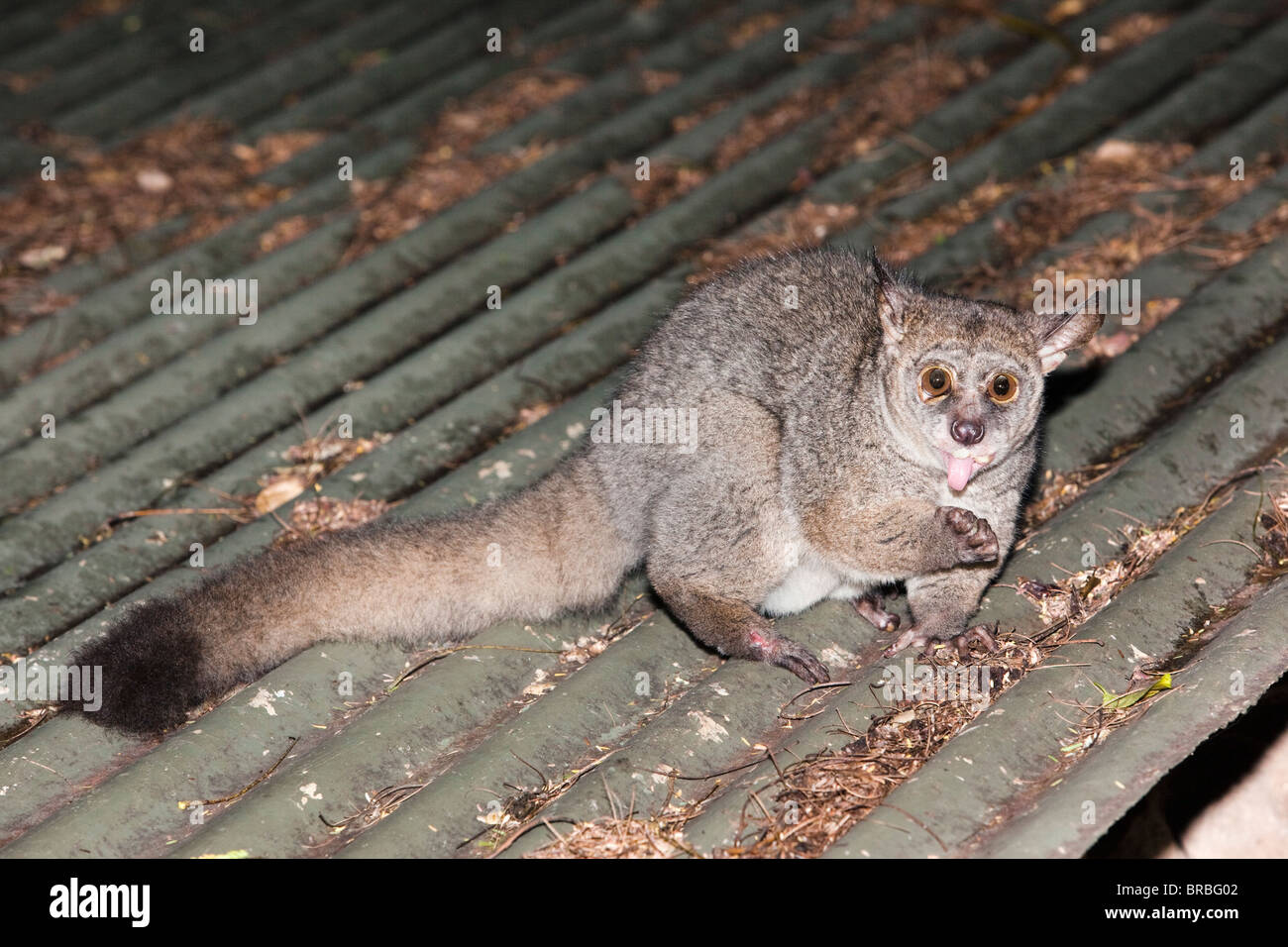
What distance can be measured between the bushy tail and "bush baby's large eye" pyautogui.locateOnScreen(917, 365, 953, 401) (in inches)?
39.6

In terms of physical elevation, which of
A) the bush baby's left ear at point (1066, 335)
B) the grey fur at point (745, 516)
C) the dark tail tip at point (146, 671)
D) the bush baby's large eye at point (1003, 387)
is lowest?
the dark tail tip at point (146, 671)

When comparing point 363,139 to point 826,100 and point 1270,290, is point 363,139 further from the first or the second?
point 1270,290

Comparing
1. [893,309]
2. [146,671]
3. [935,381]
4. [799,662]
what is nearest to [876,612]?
[799,662]

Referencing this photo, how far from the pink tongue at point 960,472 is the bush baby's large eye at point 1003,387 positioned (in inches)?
7.7

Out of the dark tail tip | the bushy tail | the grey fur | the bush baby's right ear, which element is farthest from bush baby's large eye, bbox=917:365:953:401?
the dark tail tip

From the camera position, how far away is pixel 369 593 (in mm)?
3727

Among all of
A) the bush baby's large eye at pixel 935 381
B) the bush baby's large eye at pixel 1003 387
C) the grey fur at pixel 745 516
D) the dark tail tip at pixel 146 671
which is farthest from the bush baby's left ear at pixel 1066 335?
the dark tail tip at pixel 146 671

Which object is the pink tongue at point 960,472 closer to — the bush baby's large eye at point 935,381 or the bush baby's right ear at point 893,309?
the bush baby's large eye at point 935,381

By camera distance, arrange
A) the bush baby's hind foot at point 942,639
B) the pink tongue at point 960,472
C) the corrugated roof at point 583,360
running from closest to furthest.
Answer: the corrugated roof at point 583,360, the bush baby's hind foot at point 942,639, the pink tongue at point 960,472

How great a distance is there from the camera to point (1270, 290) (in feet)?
14.9

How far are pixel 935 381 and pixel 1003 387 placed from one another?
0.19m

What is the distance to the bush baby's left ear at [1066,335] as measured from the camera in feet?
11.8

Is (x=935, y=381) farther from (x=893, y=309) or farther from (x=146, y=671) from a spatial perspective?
(x=146, y=671)
